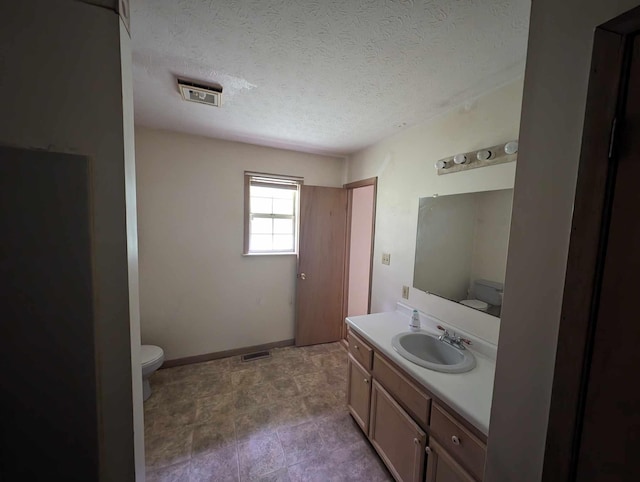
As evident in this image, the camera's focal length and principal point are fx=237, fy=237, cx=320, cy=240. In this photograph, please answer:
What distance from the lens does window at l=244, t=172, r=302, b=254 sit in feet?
9.20

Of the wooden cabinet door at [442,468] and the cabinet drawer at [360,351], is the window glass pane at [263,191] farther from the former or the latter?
the wooden cabinet door at [442,468]

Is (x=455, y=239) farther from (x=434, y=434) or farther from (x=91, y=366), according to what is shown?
(x=91, y=366)

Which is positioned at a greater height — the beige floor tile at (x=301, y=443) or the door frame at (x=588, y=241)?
the door frame at (x=588, y=241)

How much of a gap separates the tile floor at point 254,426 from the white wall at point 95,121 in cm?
131

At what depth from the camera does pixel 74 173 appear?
52cm

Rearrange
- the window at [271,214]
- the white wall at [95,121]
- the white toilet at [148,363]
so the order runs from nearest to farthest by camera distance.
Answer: the white wall at [95,121]
the white toilet at [148,363]
the window at [271,214]

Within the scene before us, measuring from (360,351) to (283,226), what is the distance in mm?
1828

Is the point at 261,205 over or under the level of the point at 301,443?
over

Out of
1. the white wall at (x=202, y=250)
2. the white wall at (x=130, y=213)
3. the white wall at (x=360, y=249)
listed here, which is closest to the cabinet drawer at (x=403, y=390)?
the white wall at (x=130, y=213)

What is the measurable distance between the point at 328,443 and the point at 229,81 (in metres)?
2.58

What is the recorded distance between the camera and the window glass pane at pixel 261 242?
2910mm

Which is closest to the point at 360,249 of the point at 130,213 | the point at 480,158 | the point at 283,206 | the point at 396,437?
the point at 283,206

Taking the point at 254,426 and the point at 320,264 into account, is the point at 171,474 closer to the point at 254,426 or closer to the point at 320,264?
the point at 254,426

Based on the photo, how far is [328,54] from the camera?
1216 mm
